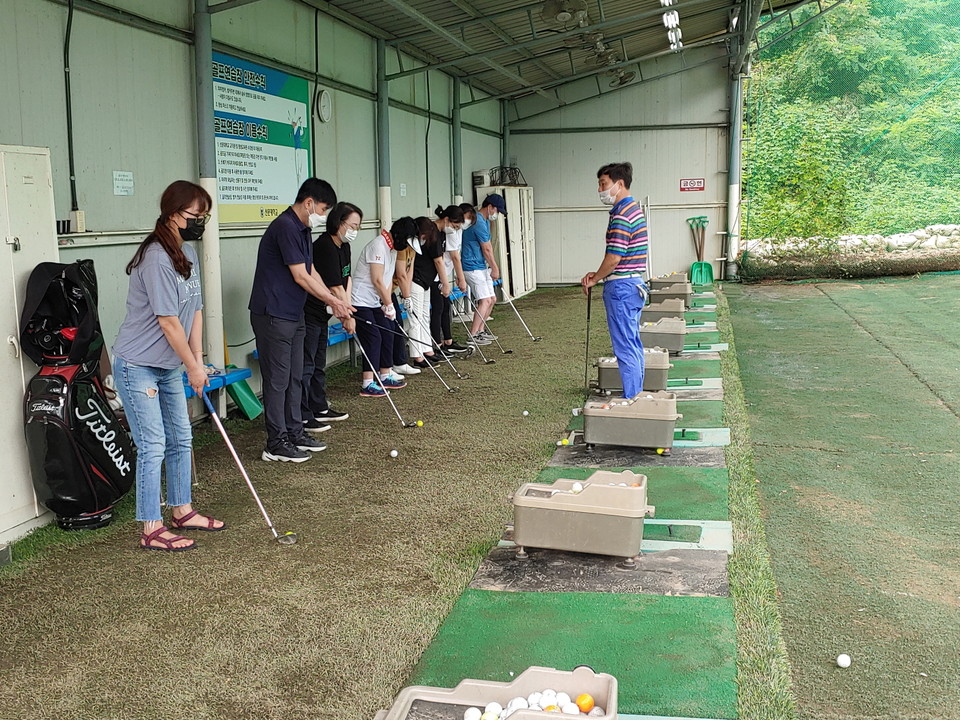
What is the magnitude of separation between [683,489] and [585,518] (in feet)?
3.65

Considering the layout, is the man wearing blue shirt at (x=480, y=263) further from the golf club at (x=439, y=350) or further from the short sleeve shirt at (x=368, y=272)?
the short sleeve shirt at (x=368, y=272)

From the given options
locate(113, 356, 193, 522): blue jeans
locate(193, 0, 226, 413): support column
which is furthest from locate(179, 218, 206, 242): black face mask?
locate(193, 0, 226, 413): support column

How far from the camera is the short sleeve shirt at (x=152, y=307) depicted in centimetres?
342

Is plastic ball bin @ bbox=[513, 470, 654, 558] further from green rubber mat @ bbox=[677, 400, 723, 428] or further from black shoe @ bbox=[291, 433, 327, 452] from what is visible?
green rubber mat @ bbox=[677, 400, 723, 428]

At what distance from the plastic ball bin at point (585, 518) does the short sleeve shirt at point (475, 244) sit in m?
5.25

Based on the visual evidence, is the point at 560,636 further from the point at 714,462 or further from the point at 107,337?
the point at 107,337

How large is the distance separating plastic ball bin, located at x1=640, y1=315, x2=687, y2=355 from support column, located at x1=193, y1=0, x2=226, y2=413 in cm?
349

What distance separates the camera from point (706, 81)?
14.8 meters

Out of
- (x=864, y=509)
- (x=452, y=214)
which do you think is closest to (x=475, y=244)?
(x=452, y=214)

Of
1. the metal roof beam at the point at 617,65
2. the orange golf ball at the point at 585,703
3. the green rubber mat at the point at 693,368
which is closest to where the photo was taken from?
the orange golf ball at the point at 585,703

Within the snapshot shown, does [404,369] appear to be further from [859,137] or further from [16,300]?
[859,137]

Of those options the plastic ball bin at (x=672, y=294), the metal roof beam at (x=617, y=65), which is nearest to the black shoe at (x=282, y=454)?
the plastic ball bin at (x=672, y=294)

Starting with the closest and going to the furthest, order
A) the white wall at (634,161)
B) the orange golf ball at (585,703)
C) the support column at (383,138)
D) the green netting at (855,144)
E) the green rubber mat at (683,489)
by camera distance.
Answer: the orange golf ball at (585,703), the green rubber mat at (683,489), the support column at (383,138), the white wall at (634,161), the green netting at (855,144)

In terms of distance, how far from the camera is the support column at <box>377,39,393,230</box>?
28.2 ft
